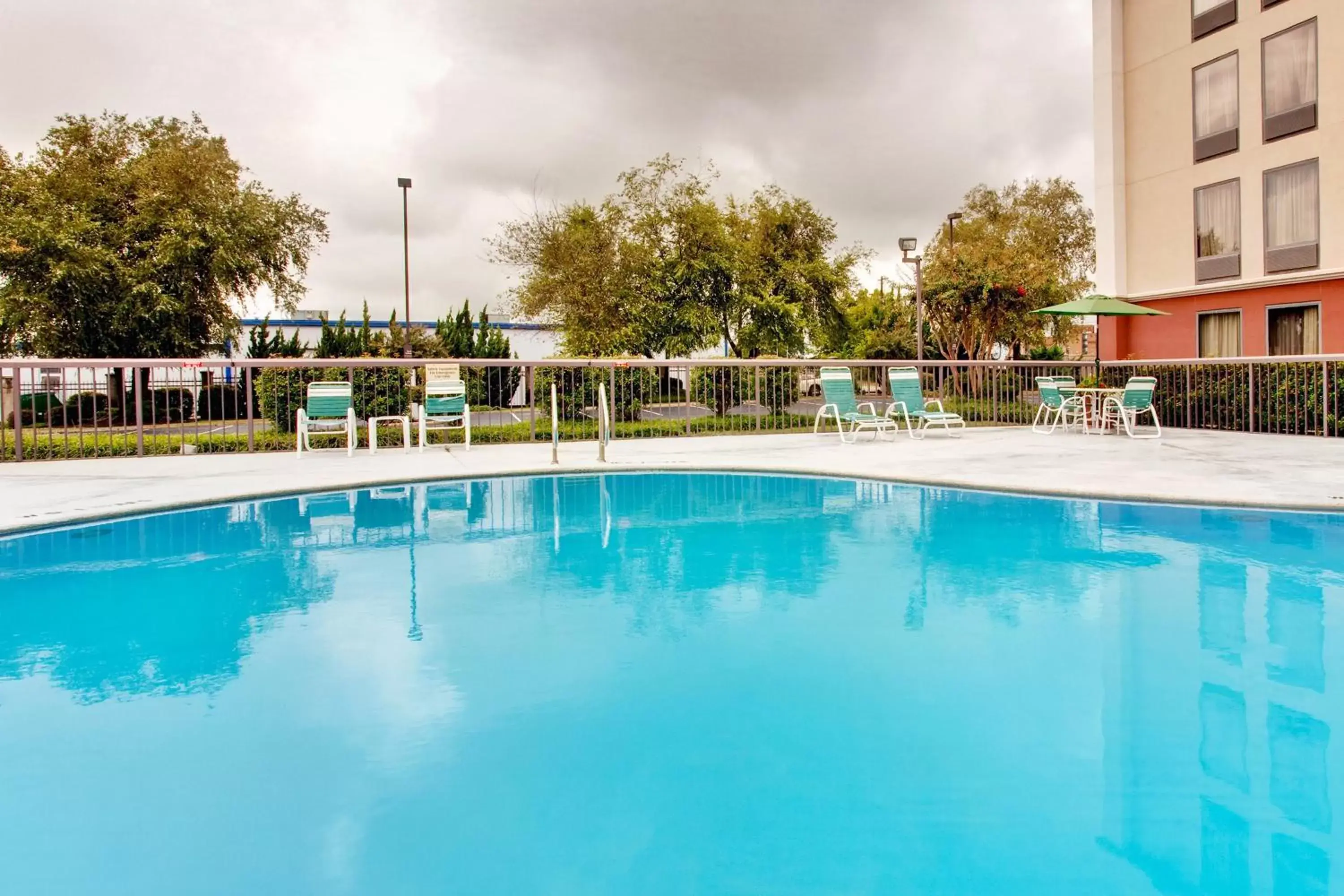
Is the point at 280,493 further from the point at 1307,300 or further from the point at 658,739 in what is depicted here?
the point at 1307,300

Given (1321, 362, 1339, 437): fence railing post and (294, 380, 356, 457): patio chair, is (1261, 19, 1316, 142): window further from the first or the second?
(294, 380, 356, 457): patio chair

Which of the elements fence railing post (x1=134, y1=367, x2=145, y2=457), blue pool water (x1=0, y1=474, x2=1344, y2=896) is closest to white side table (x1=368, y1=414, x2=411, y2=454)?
fence railing post (x1=134, y1=367, x2=145, y2=457)

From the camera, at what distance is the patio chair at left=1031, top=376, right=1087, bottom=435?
13.1 metres

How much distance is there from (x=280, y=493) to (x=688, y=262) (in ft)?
36.6

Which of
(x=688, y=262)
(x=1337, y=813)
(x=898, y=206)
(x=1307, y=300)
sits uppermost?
(x=898, y=206)

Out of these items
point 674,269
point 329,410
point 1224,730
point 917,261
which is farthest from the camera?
point 674,269

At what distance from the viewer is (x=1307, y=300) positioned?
51.8 ft

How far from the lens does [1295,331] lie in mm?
16250

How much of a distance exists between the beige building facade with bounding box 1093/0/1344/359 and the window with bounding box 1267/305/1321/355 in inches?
1.0

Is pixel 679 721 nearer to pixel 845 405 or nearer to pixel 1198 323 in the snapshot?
pixel 845 405

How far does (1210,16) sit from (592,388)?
47.5ft

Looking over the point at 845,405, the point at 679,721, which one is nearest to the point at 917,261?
the point at 845,405

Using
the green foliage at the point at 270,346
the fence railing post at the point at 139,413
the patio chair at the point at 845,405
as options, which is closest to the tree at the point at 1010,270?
the patio chair at the point at 845,405

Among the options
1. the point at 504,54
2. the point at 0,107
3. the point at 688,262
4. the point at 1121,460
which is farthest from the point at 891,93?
the point at 0,107
